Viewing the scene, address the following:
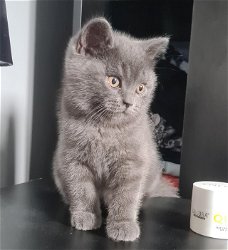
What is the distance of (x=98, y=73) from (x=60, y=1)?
0.95m

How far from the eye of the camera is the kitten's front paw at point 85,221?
92 cm

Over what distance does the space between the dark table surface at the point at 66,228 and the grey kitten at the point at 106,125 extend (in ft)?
0.13

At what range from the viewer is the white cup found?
35.0 inches

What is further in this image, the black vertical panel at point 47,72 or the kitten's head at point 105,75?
the black vertical panel at point 47,72

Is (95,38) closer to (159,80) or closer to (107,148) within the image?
(107,148)

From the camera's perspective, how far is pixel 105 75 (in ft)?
2.94

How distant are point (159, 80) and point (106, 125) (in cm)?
70

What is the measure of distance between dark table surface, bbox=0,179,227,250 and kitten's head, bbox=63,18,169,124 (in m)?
0.30

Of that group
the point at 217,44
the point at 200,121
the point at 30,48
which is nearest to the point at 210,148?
the point at 200,121

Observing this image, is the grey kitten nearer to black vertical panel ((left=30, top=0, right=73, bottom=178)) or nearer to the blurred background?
the blurred background

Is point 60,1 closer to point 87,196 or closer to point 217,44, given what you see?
point 217,44

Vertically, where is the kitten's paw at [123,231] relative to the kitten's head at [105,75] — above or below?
below

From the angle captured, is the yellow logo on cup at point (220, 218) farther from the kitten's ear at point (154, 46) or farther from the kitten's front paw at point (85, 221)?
the kitten's ear at point (154, 46)

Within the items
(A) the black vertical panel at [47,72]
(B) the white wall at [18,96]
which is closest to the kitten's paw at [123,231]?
(B) the white wall at [18,96]
